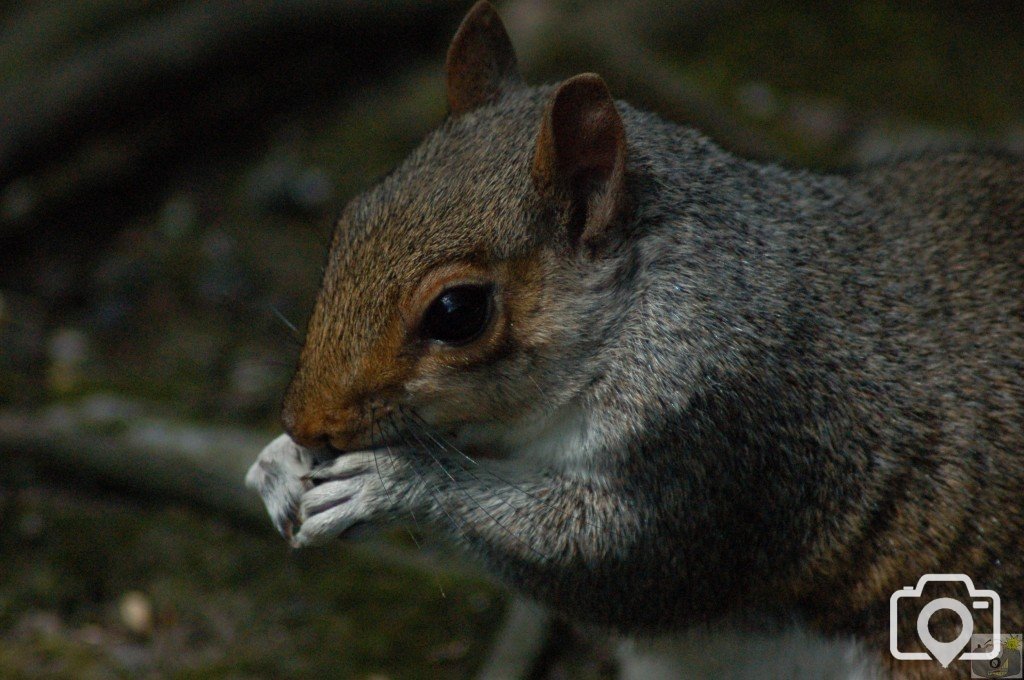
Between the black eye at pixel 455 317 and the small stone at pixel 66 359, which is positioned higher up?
the small stone at pixel 66 359

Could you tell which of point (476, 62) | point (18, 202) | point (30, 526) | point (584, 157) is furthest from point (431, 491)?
point (18, 202)

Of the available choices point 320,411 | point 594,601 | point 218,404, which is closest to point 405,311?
point 320,411

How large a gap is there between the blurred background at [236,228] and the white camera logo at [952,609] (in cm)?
119

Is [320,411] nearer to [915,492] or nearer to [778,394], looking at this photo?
[778,394]

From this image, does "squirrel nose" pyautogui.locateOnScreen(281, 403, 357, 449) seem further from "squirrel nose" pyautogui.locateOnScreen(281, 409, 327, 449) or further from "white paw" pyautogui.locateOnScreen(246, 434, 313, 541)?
"white paw" pyautogui.locateOnScreen(246, 434, 313, 541)

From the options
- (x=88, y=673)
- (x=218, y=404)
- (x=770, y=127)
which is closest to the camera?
(x=88, y=673)

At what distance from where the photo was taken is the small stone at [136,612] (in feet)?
11.3

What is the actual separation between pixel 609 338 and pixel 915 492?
26.0 inches

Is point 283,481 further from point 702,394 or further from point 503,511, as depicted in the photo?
point 702,394

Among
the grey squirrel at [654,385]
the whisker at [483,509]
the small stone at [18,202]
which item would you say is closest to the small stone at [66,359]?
the small stone at [18,202]

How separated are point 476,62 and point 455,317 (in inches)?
29.2

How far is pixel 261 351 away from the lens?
4.59m

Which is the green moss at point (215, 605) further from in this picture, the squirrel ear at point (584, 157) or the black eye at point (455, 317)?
the squirrel ear at point (584, 157)

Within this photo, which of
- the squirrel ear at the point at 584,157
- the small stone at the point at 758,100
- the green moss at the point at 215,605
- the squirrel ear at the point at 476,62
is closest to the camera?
the squirrel ear at the point at 584,157
